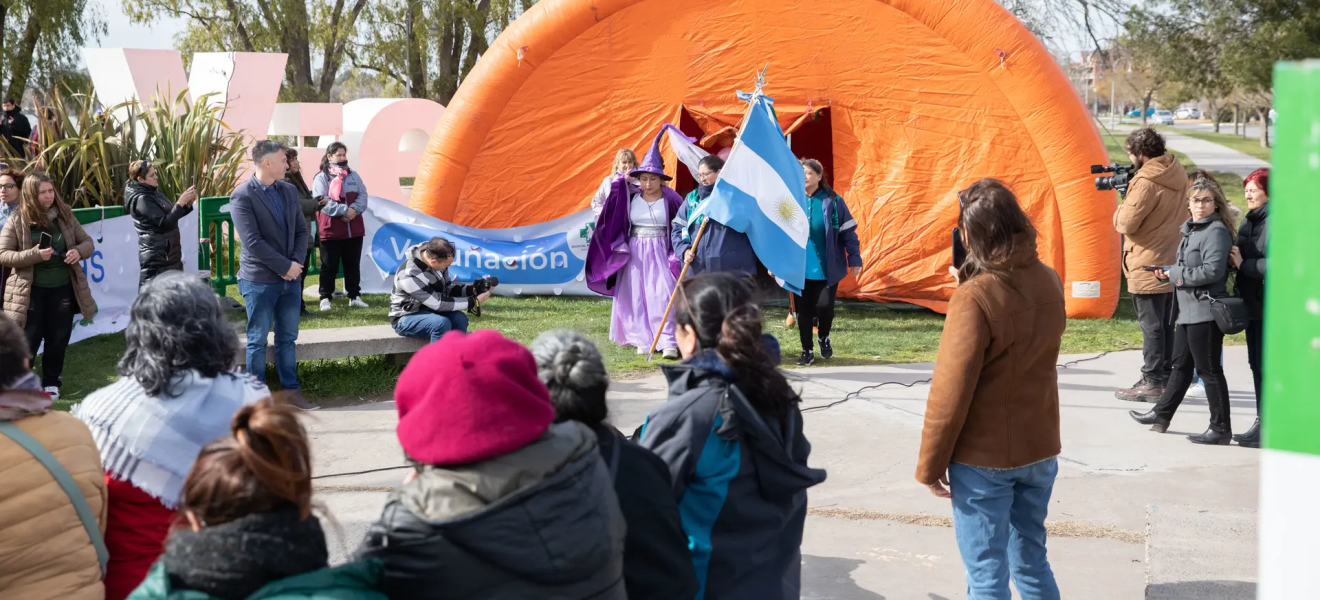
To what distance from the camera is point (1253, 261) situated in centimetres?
622

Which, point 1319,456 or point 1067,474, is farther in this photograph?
point 1067,474

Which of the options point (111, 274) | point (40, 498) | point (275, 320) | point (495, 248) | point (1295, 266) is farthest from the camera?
point (495, 248)

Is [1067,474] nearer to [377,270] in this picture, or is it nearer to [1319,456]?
[1319,456]

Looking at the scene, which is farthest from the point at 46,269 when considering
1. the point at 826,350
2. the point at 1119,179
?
the point at 1119,179

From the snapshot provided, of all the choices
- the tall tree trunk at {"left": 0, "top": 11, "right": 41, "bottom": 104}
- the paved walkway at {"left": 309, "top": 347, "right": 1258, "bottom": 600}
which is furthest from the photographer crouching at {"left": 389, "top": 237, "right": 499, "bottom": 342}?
the tall tree trunk at {"left": 0, "top": 11, "right": 41, "bottom": 104}

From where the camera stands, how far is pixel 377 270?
38.0 feet

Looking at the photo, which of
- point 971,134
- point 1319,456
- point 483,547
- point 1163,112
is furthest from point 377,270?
point 1163,112

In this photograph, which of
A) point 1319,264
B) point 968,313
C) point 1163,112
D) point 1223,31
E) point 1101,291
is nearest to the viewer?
point 1319,264

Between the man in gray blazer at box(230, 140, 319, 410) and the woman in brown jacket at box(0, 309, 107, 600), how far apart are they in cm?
424

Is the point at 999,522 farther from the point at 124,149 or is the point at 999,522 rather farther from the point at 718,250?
the point at 124,149

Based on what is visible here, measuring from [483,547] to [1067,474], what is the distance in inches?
176

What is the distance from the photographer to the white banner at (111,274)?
884 cm

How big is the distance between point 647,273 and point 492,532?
690cm

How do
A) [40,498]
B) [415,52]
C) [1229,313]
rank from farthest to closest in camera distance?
[415,52]
[1229,313]
[40,498]
